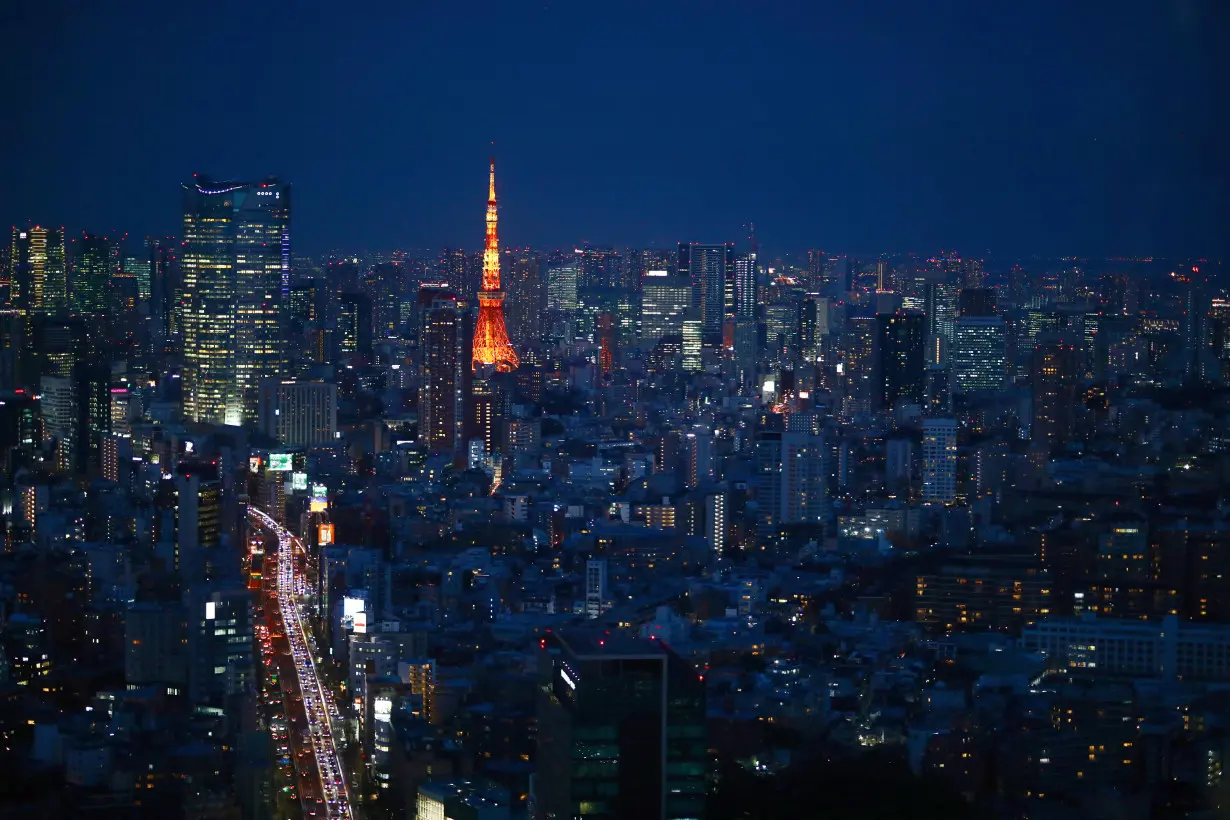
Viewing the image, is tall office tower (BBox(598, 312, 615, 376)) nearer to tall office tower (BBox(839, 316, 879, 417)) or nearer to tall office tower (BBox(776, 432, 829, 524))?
tall office tower (BBox(839, 316, 879, 417))

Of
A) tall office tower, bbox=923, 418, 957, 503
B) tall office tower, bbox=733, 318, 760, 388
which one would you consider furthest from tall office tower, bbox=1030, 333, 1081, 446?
tall office tower, bbox=733, 318, 760, 388

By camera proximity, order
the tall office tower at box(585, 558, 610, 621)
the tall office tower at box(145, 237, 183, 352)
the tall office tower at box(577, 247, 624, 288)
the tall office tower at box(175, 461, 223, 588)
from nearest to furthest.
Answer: the tall office tower at box(585, 558, 610, 621) → the tall office tower at box(175, 461, 223, 588) → the tall office tower at box(145, 237, 183, 352) → the tall office tower at box(577, 247, 624, 288)

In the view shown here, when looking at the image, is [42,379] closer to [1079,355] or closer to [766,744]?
[1079,355]

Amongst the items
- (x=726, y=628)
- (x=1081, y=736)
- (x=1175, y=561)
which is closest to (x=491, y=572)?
(x=726, y=628)

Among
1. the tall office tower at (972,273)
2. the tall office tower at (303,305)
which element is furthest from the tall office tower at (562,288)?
the tall office tower at (972,273)

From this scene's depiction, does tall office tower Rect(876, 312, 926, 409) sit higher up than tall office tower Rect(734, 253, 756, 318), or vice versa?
tall office tower Rect(734, 253, 756, 318)

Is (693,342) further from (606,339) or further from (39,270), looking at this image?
(39,270)

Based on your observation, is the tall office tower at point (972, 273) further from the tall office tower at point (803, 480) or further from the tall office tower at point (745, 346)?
the tall office tower at point (745, 346)
